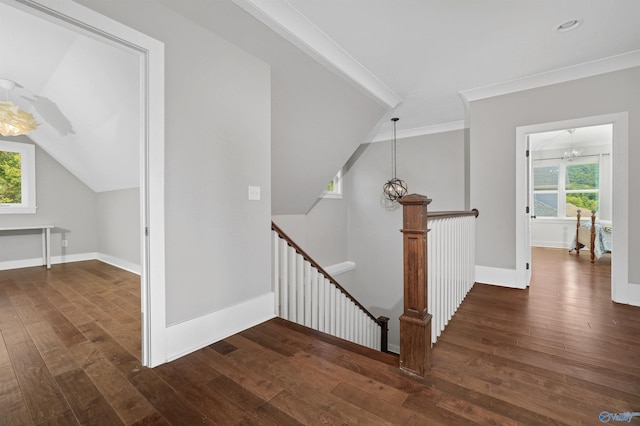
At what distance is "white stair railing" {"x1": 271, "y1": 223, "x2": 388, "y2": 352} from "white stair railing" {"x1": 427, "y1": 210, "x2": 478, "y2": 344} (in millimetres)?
1229

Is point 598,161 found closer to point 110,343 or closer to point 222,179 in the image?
point 222,179

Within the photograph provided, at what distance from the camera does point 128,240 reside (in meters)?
4.27

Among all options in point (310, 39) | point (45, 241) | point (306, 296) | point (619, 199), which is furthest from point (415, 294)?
point (45, 241)

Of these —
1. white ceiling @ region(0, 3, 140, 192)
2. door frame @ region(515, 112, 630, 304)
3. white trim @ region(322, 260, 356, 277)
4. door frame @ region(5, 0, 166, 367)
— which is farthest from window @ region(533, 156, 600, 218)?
white ceiling @ region(0, 3, 140, 192)

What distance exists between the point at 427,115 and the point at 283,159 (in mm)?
2554

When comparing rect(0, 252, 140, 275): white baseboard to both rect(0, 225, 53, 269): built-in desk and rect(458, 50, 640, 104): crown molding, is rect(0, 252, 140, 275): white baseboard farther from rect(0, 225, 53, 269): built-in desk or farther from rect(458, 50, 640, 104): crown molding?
→ rect(458, 50, 640, 104): crown molding

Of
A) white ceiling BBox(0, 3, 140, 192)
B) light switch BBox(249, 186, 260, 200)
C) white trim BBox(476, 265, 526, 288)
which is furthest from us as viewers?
white trim BBox(476, 265, 526, 288)

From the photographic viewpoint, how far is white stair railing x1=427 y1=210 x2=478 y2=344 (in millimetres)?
1865

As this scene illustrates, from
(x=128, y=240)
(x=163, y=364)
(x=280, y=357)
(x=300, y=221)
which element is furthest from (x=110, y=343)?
(x=300, y=221)

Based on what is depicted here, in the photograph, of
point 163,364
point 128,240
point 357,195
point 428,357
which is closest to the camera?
point 428,357

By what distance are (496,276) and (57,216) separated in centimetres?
695

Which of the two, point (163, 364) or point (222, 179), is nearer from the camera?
point (163, 364)

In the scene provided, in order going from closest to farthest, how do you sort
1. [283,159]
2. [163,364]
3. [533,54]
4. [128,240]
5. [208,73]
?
1. [163,364]
2. [208,73]
3. [533,54]
4. [283,159]
5. [128,240]

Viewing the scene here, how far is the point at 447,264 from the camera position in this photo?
88.2 inches
